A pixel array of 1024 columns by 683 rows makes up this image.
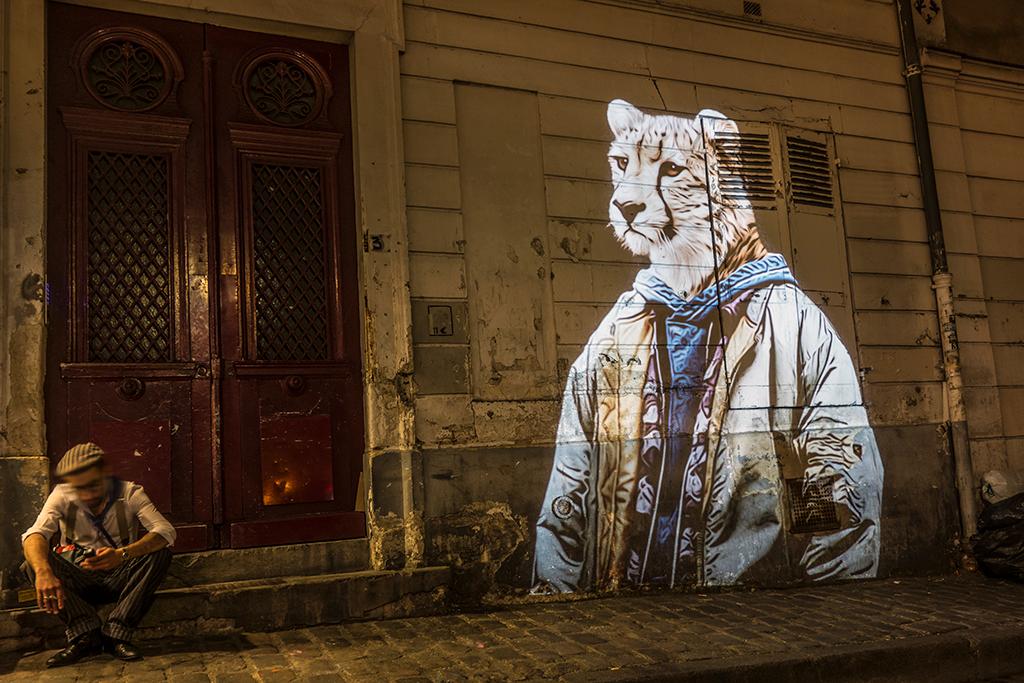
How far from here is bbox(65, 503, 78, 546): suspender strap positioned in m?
4.55

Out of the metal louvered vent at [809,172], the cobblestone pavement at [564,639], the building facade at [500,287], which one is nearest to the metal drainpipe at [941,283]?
the building facade at [500,287]

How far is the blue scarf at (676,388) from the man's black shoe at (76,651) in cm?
362

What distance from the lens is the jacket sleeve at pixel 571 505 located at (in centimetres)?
618

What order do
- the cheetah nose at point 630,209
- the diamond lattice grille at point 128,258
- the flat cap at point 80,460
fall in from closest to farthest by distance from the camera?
the flat cap at point 80,460, the diamond lattice grille at point 128,258, the cheetah nose at point 630,209

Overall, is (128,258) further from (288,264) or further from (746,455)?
(746,455)

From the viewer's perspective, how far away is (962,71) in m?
8.32

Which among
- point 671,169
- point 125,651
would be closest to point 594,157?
point 671,169

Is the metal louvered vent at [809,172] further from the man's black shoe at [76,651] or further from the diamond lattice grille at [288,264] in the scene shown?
the man's black shoe at [76,651]

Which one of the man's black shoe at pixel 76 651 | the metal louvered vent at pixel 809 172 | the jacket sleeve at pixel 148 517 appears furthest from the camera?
the metal louvered vent at pixel 809 172

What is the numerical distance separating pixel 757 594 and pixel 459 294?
10.1 ft

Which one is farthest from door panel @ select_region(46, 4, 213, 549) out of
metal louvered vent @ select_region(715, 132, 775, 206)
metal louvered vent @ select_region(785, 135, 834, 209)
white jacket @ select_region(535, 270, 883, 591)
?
metal louvered vent @ select_region(785, 135, 834, 209)

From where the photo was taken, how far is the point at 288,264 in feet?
19.8

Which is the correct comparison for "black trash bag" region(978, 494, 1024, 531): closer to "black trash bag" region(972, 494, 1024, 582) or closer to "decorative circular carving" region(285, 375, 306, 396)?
"black trash bag" region(972, 494, 1024, 582)

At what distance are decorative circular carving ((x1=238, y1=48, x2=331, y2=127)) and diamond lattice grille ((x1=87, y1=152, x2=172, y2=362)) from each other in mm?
800
